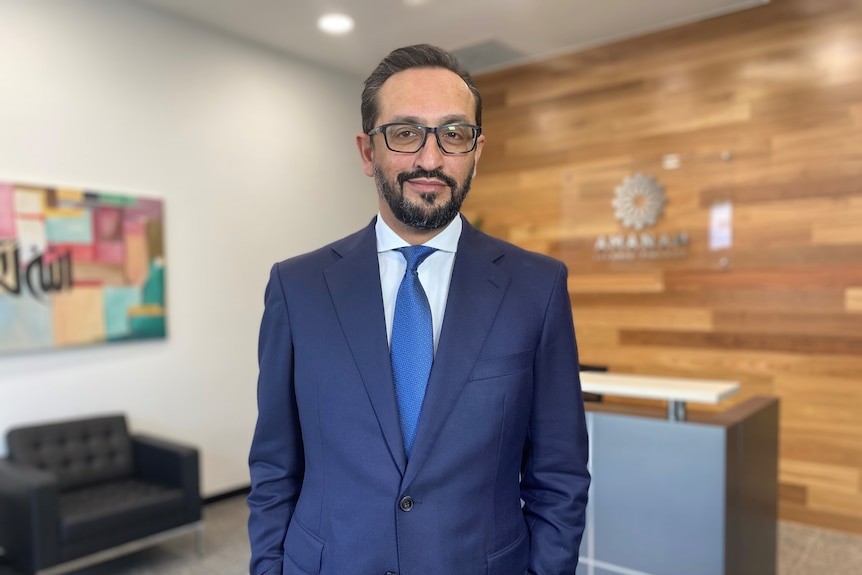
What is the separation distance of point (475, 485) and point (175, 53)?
429 cm

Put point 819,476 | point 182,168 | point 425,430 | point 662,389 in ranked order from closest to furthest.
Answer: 1. point 425,430
2. point 662,389
3. point 819,476
4. point 182,168

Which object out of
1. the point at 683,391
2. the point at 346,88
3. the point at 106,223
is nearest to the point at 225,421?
the point at 106,223

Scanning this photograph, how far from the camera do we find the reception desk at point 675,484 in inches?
90.5

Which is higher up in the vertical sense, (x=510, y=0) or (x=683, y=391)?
(x=510, y=0)

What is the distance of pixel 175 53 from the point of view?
448 centimetres

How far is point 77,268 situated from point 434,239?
134 inches

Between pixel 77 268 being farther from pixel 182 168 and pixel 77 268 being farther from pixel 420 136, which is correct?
pixel 420 136

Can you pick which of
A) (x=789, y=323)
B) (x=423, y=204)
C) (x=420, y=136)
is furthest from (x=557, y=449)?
(x=789, y=323)

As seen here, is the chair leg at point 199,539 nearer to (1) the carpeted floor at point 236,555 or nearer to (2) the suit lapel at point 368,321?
(1) the carpeted floor at point 236,555

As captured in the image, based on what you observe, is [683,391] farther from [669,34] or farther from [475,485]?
[669,34]

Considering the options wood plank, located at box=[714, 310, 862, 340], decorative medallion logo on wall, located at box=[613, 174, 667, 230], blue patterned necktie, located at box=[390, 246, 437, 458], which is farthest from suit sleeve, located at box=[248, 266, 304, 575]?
decorative medallion logo on wall, located at box=[613, 174, 667, 230]

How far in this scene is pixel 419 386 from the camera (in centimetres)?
123

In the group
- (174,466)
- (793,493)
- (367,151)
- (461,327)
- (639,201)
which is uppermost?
(639,201)

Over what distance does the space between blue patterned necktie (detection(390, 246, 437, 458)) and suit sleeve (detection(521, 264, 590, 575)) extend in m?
0.23
